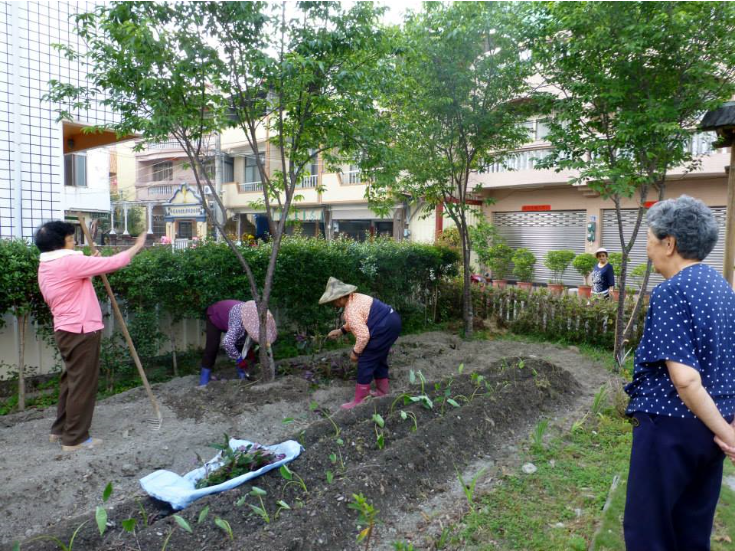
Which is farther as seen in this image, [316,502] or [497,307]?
[497,307]

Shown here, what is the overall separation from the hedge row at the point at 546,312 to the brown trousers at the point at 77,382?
722 cm

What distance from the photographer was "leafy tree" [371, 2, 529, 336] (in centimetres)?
851

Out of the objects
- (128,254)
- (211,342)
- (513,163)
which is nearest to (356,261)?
(211,342)

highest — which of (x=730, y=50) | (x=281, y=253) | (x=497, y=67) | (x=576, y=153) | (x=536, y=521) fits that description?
(x=497, y=67)

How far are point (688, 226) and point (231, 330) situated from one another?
506cm

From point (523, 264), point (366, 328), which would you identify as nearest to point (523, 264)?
point (523, 264)

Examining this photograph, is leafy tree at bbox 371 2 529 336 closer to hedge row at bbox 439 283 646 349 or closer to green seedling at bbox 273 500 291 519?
hedge row at bbox 439 283 646 349

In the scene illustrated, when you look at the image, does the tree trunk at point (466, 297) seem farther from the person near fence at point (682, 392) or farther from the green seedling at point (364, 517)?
the person near fence at point (682, 392)

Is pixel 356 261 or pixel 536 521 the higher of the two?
pixel 356 261

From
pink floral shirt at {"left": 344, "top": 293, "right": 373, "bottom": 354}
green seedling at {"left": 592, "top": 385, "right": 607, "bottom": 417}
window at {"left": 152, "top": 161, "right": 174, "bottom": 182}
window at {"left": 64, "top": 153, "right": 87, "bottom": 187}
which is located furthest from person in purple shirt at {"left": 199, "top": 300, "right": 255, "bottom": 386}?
window at {"left": 152, "top": 161, "right": 174, "bottom": 182}

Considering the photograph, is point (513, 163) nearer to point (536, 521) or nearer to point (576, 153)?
point (576, 153)

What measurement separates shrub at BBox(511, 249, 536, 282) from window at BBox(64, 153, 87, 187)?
16.1 meters

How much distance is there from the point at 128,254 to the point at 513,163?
17.4 metres

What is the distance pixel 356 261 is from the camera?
888 centimetres
